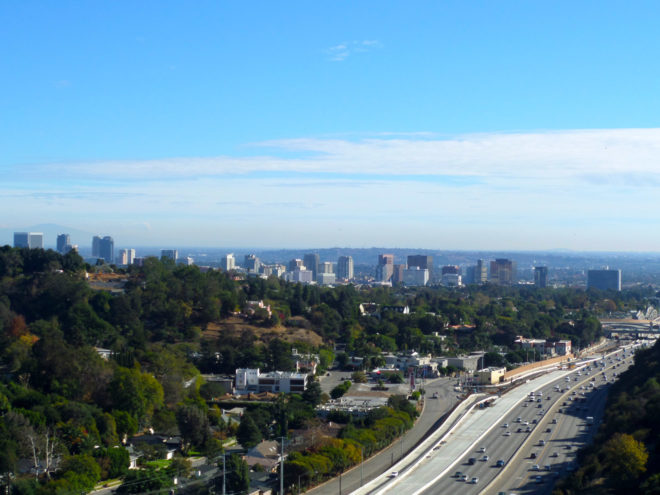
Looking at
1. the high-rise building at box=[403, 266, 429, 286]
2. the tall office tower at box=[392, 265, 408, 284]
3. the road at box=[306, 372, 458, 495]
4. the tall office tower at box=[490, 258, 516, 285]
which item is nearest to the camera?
the road at box=[306, 372, 458, 495]

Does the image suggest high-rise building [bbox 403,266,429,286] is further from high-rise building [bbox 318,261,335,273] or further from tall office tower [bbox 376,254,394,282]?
high-rise building [bbox 318,261,335,273]

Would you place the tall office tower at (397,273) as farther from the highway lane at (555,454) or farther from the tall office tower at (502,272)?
the highway lane at (555,454)

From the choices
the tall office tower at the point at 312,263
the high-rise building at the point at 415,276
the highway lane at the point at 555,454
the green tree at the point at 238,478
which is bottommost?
the highway lane at the point at 555,454

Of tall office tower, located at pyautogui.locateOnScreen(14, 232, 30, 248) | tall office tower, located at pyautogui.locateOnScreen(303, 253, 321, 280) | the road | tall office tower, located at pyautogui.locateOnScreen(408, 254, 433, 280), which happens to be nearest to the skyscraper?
tall office tower, located at pyautogui.locateOnScreen(14, 232, 30, 248)

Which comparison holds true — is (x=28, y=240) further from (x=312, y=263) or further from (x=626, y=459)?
(x=626, y=459)

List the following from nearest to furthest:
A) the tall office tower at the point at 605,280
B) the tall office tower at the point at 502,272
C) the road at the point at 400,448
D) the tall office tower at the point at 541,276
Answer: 1. the road at the point at 400,448
2. the tall office tower at the point at 605,280
3. the tall office tower at the point at 541,276
4. the tall office tower at the point at 502,272

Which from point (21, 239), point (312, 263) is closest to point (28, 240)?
point (21, 239)

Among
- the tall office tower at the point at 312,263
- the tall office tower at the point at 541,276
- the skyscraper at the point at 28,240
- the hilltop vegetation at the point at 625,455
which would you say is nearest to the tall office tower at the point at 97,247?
the skyscraper at the point at 28,240

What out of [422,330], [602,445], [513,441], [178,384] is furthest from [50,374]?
[422,330]

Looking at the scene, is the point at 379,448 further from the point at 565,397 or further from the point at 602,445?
the point at 565,397
